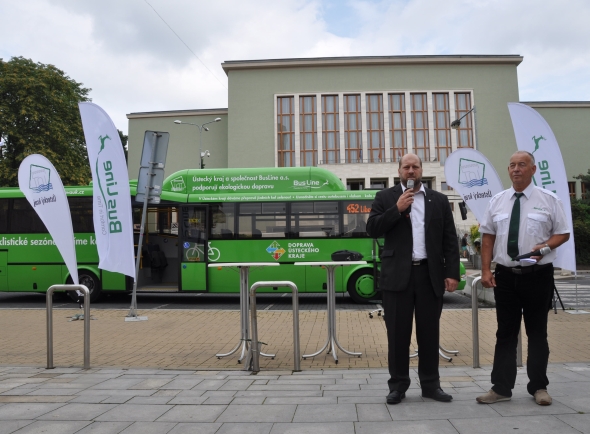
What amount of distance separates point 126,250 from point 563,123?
78.6m

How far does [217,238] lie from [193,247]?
0.69 m

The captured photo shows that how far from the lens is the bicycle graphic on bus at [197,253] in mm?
15984

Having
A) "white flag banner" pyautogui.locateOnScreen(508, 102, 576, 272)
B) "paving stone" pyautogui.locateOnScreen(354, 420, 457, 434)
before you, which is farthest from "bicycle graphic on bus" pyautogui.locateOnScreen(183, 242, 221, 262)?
"paving stone" pyautogui.locateOnScreen(354, 420, 457, 434)

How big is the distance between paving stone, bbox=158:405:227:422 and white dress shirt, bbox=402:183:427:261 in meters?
2.03

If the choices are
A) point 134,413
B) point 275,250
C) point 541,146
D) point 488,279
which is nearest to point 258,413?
point 134,413

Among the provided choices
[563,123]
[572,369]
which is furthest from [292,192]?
[563,123]

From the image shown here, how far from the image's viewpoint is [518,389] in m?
5.18

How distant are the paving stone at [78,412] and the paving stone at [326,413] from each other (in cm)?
157

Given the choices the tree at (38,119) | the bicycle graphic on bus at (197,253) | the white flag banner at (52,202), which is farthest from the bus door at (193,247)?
the tree at (38,119)

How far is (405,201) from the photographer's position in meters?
4.80

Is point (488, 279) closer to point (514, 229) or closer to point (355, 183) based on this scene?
point (514, 229)

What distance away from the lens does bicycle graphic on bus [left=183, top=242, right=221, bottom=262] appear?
1598cm

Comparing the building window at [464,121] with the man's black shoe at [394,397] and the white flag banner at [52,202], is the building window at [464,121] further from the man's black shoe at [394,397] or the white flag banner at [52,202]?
the man's black shoe at [394,397]

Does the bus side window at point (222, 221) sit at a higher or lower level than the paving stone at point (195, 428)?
higher
